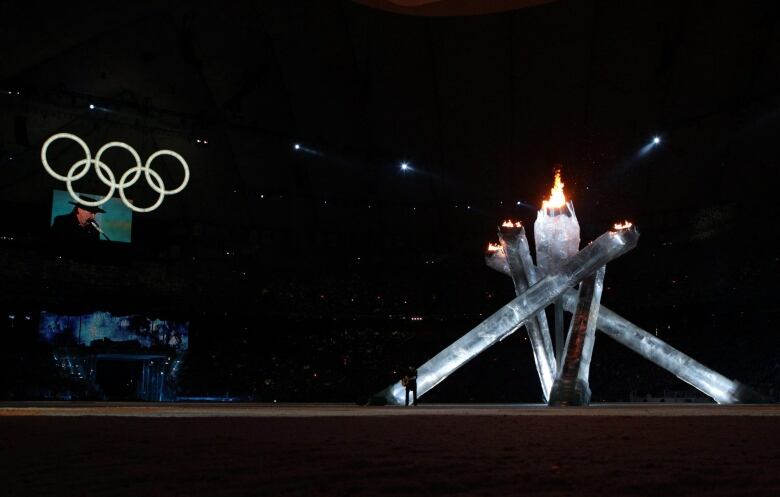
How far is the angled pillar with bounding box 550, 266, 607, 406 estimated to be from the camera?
772 inches

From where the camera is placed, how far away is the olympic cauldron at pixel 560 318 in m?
20.2

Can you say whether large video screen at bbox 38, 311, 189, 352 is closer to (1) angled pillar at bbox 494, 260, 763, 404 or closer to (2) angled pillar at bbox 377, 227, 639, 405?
(2) angled pillar at bbox 377, 227, 639, 405

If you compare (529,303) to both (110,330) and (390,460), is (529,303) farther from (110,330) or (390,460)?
(110,330)

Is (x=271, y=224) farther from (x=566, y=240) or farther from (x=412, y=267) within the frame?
(x=566, y=240)

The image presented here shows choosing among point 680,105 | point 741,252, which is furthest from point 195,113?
point 741,252

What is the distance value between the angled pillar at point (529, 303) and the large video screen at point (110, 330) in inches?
678

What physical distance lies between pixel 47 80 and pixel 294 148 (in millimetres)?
9915

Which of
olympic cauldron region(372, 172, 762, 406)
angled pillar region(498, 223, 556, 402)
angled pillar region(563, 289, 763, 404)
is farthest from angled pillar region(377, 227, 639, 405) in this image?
angled pillar region(563, 289, 763, 404)

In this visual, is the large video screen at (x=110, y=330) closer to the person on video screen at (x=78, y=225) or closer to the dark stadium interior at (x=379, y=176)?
the dark stadium interior at (x=379, y=176)

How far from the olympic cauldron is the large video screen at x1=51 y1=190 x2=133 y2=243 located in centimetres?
1599

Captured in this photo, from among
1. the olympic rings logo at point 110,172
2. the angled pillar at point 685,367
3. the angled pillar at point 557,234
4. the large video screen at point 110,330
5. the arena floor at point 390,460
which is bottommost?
the arena floor at point 390,460

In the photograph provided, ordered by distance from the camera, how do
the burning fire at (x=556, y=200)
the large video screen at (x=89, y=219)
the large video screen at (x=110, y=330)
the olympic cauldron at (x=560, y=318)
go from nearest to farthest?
the olympic cauldron at (x=560, y=318)
the burning fire at (x=556, y=200)
the large video screen at (x=89, y=219)
the large video screen at (x=110, y=330)

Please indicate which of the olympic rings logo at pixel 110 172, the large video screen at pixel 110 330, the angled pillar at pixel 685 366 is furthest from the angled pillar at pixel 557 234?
the large video screen at pixel 110 330

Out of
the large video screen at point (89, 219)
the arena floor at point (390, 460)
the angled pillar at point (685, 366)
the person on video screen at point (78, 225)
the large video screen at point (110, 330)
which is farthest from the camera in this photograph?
the large video screen at point (110, 330)
